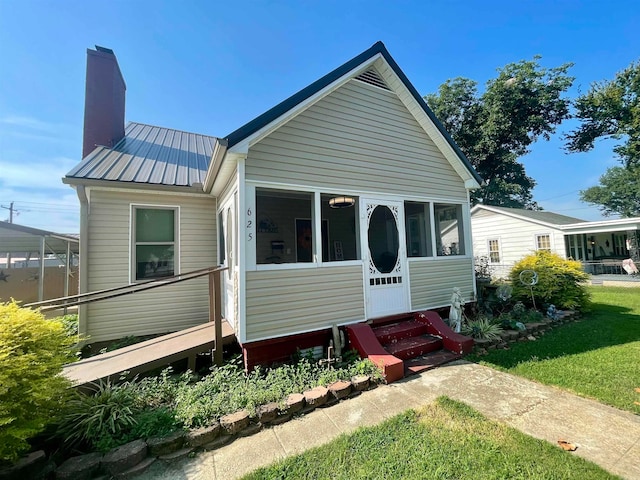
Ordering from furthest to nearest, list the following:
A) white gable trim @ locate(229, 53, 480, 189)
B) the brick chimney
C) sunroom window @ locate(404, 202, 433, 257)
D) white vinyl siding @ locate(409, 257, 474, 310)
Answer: the brick chimney → sunroom window @ locate(404, 202, 433, 257) → white vinyl siding @ locate(409, 257, 474, 310) → white gable trim @ locate(229, 53, 480, 189)

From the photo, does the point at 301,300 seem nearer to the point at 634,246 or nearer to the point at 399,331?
the point at 399,331

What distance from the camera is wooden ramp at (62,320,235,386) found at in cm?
374

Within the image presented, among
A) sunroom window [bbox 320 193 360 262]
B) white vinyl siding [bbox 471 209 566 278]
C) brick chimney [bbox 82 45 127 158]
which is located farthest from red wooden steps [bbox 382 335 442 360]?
white vinyl siding [bbox 471 209 566 278]

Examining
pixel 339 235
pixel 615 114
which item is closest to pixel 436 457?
pixel 339 235

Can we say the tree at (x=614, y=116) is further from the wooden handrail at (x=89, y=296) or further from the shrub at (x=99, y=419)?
the shrub at (x=99, y=419)

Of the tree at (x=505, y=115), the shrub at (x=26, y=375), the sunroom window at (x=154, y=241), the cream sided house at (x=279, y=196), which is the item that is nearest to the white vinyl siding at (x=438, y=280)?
the cream sided house at (x=279, y=196)

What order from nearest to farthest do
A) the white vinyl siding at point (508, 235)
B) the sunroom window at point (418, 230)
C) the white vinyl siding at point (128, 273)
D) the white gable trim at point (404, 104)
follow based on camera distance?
the white gable trim at point (404, 104)
the white vinyl siding at point (128, 273)
the sunroom window at point (418, 230)
the white vinyl siding at point (508, 235)

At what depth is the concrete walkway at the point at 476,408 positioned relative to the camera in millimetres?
2510

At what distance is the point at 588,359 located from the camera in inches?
181

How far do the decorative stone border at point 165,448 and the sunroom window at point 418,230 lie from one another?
4414 millimetres

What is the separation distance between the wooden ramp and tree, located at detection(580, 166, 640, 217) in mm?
52850

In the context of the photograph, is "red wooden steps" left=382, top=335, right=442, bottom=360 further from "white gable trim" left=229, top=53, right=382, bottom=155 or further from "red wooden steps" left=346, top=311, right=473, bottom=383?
"white gable trim" left=229, top=53, right=382, bottom=155

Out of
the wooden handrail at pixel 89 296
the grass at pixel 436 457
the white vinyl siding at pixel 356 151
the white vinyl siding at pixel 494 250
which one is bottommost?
the grass at pixel 436 457

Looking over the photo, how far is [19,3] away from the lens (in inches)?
217
